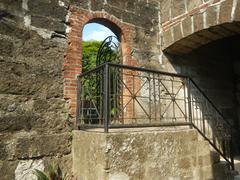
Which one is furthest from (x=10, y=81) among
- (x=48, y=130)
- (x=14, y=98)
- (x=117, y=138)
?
(x=117, y=138)

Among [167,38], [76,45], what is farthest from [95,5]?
[167,38]

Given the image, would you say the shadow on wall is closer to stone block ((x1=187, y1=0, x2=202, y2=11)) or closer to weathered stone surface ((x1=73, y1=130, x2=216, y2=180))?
stone block ((x1=187, y1=0, x2=202, y2=11))

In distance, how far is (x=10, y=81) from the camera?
349 centimetres

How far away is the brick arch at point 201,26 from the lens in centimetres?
442

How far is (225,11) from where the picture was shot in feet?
14.6

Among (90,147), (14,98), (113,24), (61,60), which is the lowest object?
(90,147)

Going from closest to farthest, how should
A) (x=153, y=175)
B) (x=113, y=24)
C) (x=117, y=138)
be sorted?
(x=117, y=138), (x=153, y=175), (x=113, y=24)

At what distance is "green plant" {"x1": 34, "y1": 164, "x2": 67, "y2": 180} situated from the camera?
11.3ft

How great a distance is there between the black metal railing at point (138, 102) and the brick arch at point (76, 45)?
126 millimetres

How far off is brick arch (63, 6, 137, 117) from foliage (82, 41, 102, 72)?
345 centimetres

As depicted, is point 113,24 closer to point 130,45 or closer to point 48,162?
point 130,45

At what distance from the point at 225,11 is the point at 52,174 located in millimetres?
3819

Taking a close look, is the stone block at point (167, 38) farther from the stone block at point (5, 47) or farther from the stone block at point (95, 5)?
the stone block at point (5, 47)

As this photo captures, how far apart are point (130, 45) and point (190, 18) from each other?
4.22 ft
